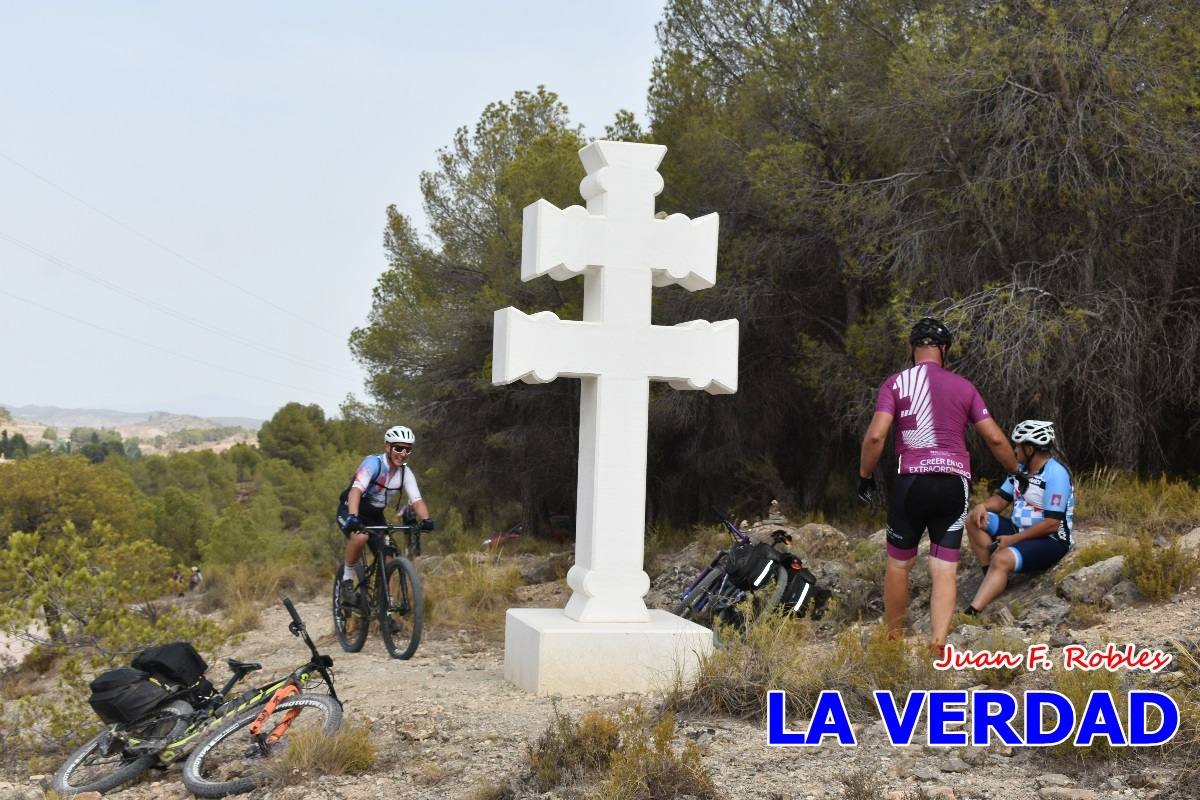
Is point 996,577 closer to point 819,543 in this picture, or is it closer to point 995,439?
point 995,439

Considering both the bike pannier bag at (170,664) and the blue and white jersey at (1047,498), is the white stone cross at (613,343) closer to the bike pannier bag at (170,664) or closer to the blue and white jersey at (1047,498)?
the bike pannier bag at (170,664)

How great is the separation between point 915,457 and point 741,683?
1594 mm

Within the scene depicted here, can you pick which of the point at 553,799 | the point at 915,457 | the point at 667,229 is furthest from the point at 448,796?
the point at 667,229

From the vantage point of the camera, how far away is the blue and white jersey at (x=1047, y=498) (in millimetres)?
7875

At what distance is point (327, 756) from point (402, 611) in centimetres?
352

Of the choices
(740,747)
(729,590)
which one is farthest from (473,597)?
(740,747)

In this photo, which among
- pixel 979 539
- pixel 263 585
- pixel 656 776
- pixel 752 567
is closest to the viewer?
pixel 656 776

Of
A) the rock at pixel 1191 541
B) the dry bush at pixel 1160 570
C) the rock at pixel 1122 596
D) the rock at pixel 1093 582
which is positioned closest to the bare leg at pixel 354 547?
the rock at pixel 1093 582

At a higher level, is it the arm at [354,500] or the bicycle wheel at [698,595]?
the arm at [354,500]

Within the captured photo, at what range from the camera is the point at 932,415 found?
650cm

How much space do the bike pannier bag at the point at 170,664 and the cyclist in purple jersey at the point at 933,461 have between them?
3.47 meters

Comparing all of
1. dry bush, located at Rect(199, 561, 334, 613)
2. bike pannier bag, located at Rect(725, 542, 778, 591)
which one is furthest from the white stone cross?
dry bush, located at Rect(199, 561, 334, 613)

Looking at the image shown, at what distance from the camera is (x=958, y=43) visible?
43.7 ft

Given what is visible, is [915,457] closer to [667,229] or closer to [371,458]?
[667,229]
